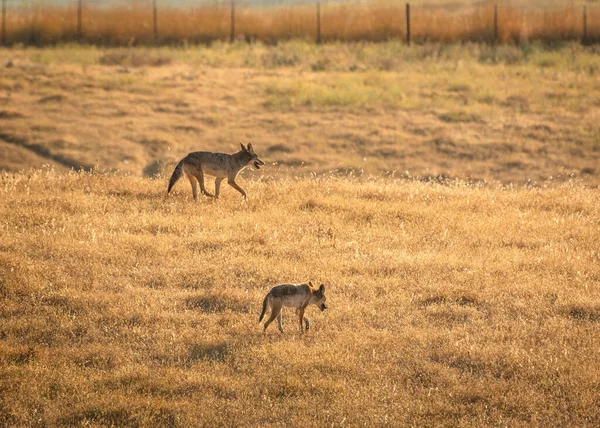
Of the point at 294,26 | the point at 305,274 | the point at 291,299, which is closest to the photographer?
the point at 291,299

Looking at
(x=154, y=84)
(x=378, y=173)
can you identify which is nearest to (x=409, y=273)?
(x=378, y=173)

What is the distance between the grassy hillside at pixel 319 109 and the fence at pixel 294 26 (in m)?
2.60

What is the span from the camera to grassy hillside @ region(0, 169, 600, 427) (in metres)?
8.70

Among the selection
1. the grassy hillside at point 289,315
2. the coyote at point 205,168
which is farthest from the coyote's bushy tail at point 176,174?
the grassy hillside at point 289,315

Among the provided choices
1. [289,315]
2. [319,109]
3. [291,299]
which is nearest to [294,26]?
[319,109]

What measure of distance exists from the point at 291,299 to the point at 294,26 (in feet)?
Answer: 109

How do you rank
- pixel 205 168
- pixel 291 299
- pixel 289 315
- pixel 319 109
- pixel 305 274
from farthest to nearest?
pixel 319 109
pixel 205 168
pixel 305 274
pixel 289 315
pixel 291 299

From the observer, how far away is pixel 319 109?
2842 centimetres

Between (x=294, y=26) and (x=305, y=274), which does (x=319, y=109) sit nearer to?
(x=294, y=26)

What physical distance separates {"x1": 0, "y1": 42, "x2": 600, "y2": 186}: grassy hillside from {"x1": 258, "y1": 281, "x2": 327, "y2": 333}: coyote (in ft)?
41.1

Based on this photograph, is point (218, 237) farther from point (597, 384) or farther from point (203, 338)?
point (597, 384)

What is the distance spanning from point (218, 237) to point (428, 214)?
4.04 meters

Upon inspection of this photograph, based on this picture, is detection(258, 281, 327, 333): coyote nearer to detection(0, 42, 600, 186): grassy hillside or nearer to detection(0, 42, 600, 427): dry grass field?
detection(0, 42, 600, 427): dry grass field

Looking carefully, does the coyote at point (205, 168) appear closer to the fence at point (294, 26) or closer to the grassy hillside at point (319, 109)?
the grassy hillside at point (319, 109)
